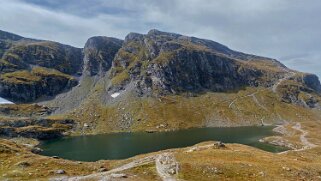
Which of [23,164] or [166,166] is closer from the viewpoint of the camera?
[166,166]

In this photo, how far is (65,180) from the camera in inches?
2290

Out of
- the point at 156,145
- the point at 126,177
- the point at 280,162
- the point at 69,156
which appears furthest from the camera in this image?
the point at 156,145

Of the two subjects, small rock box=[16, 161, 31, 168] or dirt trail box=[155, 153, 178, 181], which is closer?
dirt trail box=[155, 153, 178, 181]

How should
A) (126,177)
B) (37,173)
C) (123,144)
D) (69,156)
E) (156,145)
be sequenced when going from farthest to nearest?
(123,144) → (156,145) → (69,156) → (37,173) → (126,177)

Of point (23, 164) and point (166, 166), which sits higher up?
point (166, 166)

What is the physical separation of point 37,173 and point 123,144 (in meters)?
134

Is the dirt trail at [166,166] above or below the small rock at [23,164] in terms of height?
above

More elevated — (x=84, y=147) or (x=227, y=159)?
(x=227, y=159)

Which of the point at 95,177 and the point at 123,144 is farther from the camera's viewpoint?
the point at 123,144

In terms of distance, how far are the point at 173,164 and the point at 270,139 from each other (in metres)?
134

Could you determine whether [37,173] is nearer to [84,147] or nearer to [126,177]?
[126,177]

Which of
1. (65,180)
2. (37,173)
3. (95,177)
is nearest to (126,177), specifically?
(95,177)

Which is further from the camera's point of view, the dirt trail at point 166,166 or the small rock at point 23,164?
the small rock at point 23,164

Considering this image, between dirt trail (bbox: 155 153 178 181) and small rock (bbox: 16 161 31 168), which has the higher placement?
dirt trail (bbox: 155 153 178 181)
